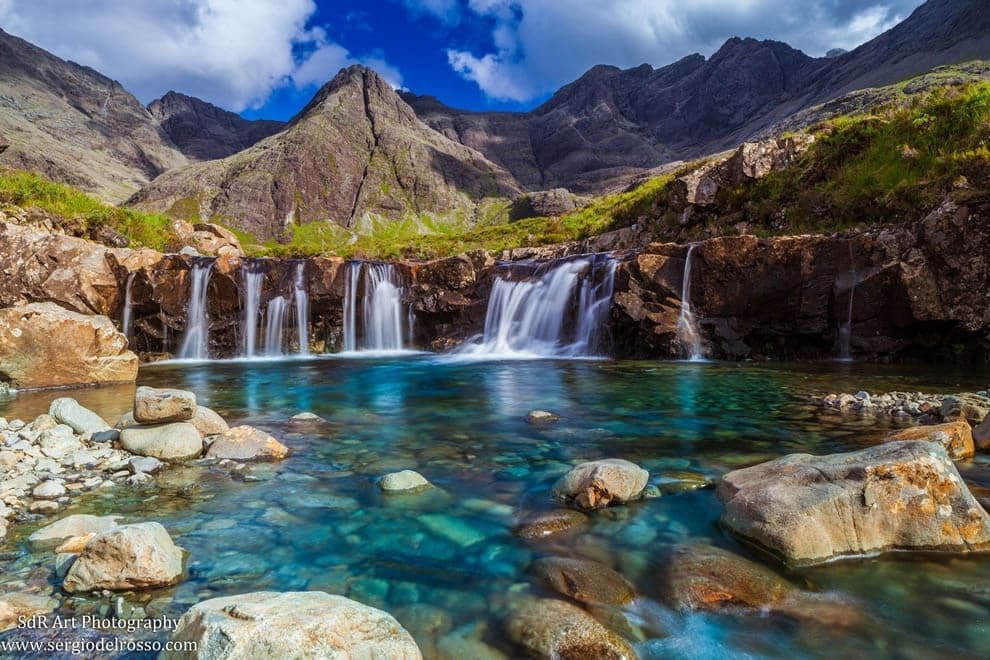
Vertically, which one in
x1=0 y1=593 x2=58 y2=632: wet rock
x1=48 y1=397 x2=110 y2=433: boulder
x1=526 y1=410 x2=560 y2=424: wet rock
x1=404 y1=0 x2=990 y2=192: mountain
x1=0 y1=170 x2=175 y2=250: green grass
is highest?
x1=404 y1=0 x2=990 y2=192: mountain

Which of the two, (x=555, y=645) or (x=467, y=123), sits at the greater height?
(x=467, y=123)

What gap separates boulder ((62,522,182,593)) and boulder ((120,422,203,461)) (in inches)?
126

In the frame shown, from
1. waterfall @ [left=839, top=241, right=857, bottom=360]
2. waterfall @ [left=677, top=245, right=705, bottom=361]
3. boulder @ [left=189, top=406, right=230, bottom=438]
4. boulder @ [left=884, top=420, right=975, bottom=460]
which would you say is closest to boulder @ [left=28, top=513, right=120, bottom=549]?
boulder @ [left=189, top=406, right=230, bottom=438]

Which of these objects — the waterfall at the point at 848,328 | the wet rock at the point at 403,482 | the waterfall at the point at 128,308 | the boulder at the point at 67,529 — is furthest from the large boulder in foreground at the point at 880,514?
the waterfall at the point at 128,308

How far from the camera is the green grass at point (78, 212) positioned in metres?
25.5

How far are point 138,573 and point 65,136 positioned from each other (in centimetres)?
18544

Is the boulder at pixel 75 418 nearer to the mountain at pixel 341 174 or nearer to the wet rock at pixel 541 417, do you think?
the wet rock at pixel 541 417

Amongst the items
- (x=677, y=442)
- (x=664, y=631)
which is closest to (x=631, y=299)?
(x=677, y=442)

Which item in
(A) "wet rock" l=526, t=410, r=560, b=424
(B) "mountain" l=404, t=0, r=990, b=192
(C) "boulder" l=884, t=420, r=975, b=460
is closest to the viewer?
(C) "boulder" l=884, t=420, r=975, b=460

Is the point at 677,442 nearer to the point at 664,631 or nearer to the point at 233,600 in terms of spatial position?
the point at 664,631

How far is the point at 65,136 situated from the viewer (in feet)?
467

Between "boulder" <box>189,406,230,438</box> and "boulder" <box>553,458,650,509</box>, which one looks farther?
"boulder" <box>189,406,230,438</box>

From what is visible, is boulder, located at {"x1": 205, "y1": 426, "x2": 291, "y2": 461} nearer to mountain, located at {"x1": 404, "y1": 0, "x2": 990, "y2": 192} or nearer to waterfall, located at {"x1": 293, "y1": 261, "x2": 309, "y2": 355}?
waterfall, located at {"x1": 293, "y1": 261, "x2": 309, "y2": 355}

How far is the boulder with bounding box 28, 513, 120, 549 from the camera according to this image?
14.2 feet
